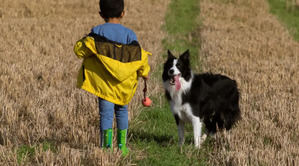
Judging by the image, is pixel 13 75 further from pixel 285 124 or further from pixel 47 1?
pixel 47 1

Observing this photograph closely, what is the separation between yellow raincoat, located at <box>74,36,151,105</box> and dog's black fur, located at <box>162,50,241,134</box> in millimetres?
869

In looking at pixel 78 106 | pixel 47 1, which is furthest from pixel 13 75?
pixel 47 1

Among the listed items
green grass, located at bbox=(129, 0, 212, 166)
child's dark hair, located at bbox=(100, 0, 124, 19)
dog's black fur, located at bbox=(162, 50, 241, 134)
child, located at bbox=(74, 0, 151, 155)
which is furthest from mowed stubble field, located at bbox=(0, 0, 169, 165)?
child's dark hair, located at bbox=(100, 0, 124, 19)

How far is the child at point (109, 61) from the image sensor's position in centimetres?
352

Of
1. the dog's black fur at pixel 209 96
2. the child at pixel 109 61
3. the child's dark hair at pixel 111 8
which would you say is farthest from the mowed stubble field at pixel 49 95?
the child's dark hair at pixel 111 8

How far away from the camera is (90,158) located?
11.9ft

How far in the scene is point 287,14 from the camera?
20.5 m

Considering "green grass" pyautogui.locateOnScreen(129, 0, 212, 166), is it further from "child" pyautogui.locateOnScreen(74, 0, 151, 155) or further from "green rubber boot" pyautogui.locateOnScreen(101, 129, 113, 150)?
"child" pyautogui.locateOnScreen(74, 0, 151, 155)

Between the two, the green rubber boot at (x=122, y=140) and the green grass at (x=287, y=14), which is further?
the green grass at (x=287, y=14)

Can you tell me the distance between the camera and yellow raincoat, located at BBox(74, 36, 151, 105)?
3.51m

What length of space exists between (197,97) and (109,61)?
1.56 m

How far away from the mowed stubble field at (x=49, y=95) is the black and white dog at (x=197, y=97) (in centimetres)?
97

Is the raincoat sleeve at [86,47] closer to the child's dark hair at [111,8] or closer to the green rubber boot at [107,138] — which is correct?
the child's dark hair at [111,8]

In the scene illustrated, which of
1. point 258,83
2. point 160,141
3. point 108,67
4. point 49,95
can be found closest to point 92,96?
point 49,95
